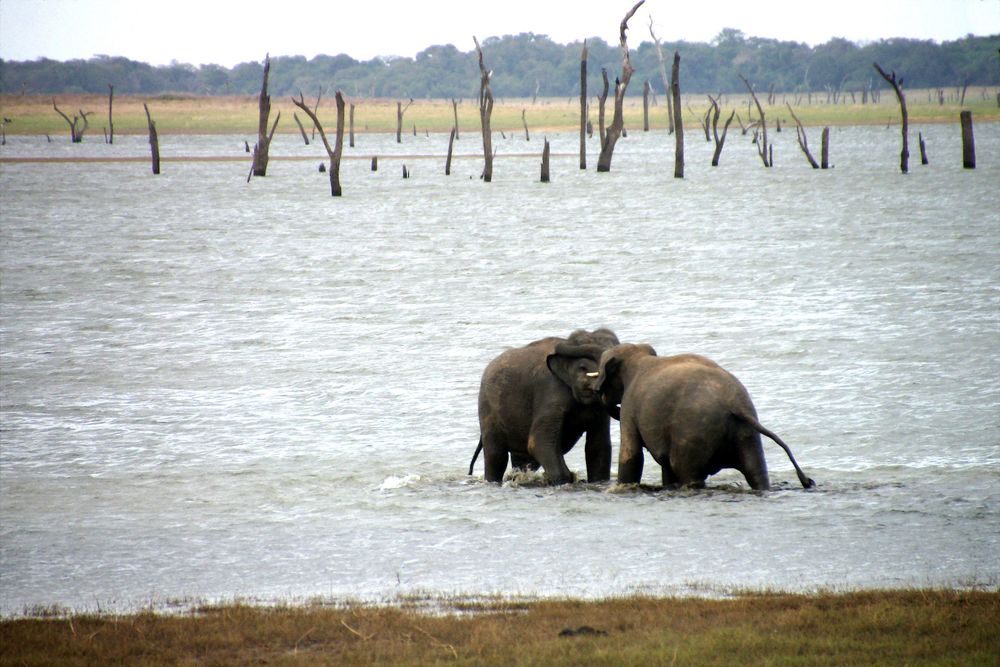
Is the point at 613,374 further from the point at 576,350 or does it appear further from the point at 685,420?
the point at 685,420

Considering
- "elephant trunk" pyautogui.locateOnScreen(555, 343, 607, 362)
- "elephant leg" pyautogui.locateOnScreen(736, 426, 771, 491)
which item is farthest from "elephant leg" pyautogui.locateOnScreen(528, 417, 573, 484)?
"elephant leg" pyautogui.locateOnScreen(736, 426, 771, 491)

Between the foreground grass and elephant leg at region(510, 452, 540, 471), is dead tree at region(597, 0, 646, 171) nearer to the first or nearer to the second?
elephant leg at region(510, 452, 540, 471)

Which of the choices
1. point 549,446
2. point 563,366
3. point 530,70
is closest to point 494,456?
point 549,446

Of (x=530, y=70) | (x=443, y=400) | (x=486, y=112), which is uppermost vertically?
(x=530, y=70)

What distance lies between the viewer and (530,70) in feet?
572

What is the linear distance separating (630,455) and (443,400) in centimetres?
438

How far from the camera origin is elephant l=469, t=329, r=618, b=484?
8.65 metres

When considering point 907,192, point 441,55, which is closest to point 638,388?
point 907,192

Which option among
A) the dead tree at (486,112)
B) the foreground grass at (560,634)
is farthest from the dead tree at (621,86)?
the foreground grass at (560,634)

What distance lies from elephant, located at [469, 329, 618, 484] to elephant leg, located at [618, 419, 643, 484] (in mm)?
310

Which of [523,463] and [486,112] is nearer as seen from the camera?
[523,463]

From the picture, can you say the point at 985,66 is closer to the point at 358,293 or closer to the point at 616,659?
the point at 358,293

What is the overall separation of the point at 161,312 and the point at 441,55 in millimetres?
162558

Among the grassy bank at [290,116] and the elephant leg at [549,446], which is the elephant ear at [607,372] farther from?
the grassy bank at [290,116]
